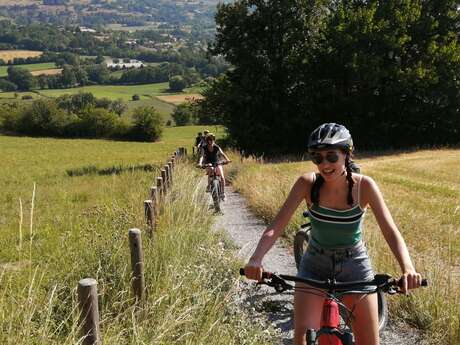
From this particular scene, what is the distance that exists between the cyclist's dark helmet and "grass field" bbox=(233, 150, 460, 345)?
239 cm

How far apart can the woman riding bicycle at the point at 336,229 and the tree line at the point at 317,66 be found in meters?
26.7

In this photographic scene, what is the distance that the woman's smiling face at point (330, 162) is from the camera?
322 cm

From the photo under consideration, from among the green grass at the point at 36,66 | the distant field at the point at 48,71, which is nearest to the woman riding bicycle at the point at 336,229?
the distant field at the point at 48,71

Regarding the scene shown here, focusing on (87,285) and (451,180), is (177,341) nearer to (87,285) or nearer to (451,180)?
(87,285)

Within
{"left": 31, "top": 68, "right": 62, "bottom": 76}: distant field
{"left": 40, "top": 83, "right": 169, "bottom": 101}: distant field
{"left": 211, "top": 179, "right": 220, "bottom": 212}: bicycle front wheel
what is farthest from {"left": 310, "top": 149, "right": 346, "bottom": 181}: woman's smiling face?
{"left": 31, "top": 68, "right": 62, "bottom": 76}: distant field

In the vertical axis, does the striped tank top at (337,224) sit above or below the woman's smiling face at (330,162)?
below

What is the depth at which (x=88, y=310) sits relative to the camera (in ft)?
10.4

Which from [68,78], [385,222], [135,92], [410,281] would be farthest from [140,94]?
[410,281]

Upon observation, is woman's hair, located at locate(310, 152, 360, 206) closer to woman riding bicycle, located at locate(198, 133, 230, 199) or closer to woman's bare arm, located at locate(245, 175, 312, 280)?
woman's bare arm, located at locate(245, 175, 312, 280)

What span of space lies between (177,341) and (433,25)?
3235 cm

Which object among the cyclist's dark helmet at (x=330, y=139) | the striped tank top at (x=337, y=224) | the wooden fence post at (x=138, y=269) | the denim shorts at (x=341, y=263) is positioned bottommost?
the wooden fence post at (x=138, y=269)

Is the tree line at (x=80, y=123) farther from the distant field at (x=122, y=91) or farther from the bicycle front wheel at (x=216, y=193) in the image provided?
the bicycle front wheel at (x=216, y=193)

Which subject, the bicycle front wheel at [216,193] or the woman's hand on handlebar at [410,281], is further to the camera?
the bicycle front wheel at [216,193]

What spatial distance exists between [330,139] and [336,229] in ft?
1.91
